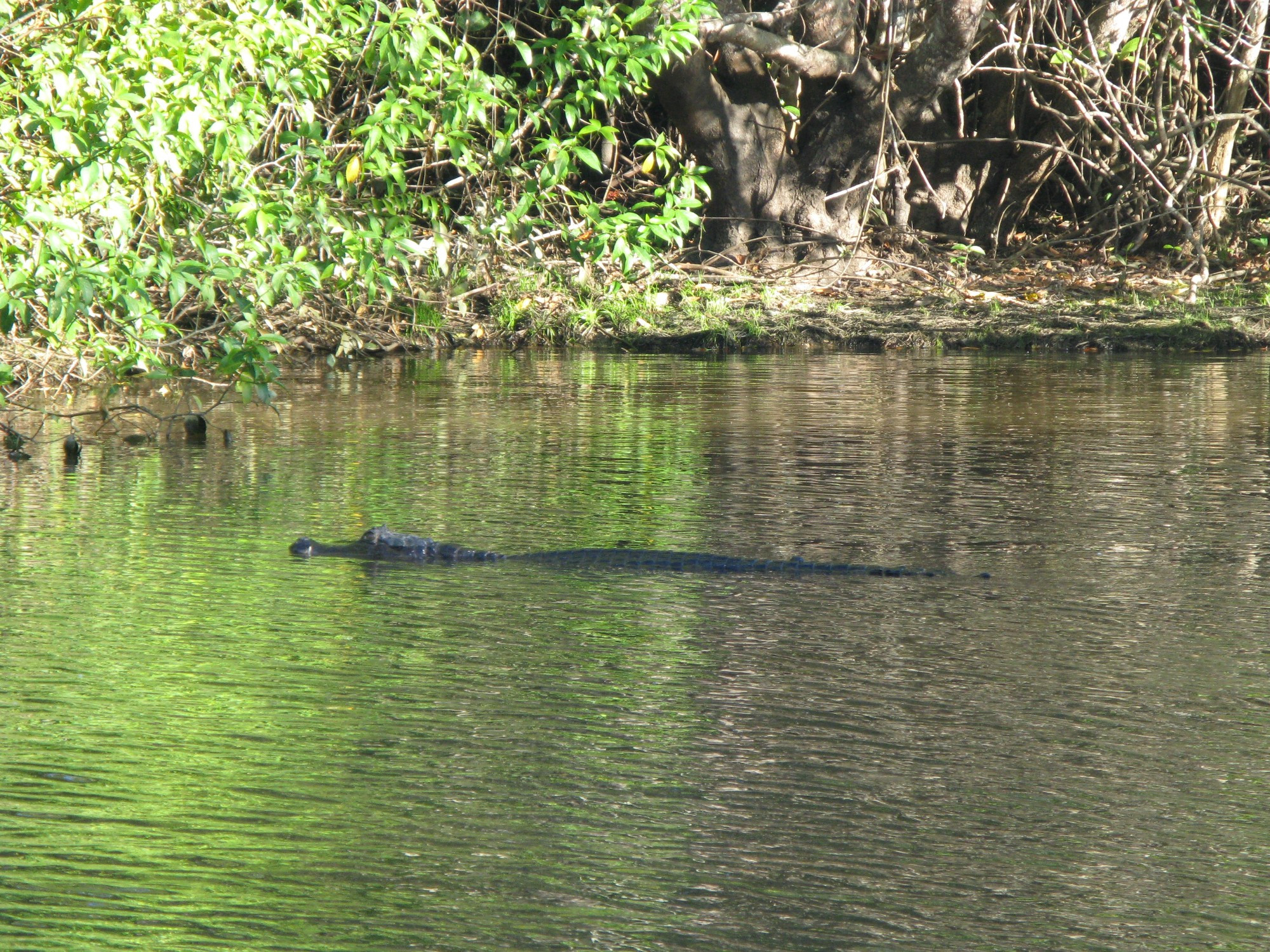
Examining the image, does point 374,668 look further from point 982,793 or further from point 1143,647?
point 1143,647

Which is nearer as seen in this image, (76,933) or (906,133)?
(76,933)

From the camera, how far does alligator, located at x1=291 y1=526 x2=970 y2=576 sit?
14.3ft

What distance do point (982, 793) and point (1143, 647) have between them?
3.53 ft

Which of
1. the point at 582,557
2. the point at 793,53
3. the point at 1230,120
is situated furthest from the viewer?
the point at 1230,120

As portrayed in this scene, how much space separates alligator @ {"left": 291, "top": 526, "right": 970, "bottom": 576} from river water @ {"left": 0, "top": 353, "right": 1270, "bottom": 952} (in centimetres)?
7

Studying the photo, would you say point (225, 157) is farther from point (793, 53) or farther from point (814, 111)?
point (814, 111)

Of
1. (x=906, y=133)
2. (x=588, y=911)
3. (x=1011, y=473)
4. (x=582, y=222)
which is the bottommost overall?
(x=588, y=911)

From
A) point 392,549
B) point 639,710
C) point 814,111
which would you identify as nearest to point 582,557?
point 392,549

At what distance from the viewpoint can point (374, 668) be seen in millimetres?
3400

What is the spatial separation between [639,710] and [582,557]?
54.5 inches

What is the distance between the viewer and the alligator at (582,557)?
4363 mm

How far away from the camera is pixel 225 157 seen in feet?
22.3

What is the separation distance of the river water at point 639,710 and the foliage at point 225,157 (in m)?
0.82

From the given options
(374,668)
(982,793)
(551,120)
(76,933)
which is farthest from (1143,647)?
(551,120)
